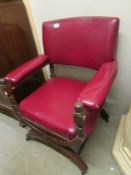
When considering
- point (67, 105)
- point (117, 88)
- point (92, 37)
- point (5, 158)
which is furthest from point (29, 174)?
point (92, 37)

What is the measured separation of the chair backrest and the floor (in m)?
0.59

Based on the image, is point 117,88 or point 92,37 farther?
point 117,88

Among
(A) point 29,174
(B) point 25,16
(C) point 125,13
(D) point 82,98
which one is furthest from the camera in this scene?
(B) point 25,16

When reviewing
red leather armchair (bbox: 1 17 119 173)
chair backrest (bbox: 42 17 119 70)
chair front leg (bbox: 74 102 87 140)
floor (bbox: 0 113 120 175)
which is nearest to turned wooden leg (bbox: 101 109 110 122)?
floor (bbox: 0 113 120 175)

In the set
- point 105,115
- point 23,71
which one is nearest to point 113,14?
point 23,71

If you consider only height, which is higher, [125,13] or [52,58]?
[125,13]

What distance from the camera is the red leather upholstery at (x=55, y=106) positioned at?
954mm

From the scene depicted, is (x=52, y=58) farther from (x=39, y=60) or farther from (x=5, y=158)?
(x=5, y=158)

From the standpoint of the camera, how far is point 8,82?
1055 mm

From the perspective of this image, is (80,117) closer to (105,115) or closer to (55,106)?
(55,106)

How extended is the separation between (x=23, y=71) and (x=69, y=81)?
1.16 ft

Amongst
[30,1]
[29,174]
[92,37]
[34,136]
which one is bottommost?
[29,174]

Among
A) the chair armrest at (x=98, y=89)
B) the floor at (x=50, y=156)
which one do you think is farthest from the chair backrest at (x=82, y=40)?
the floor at (x=50, y=156)

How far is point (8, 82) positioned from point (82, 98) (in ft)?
1.73
